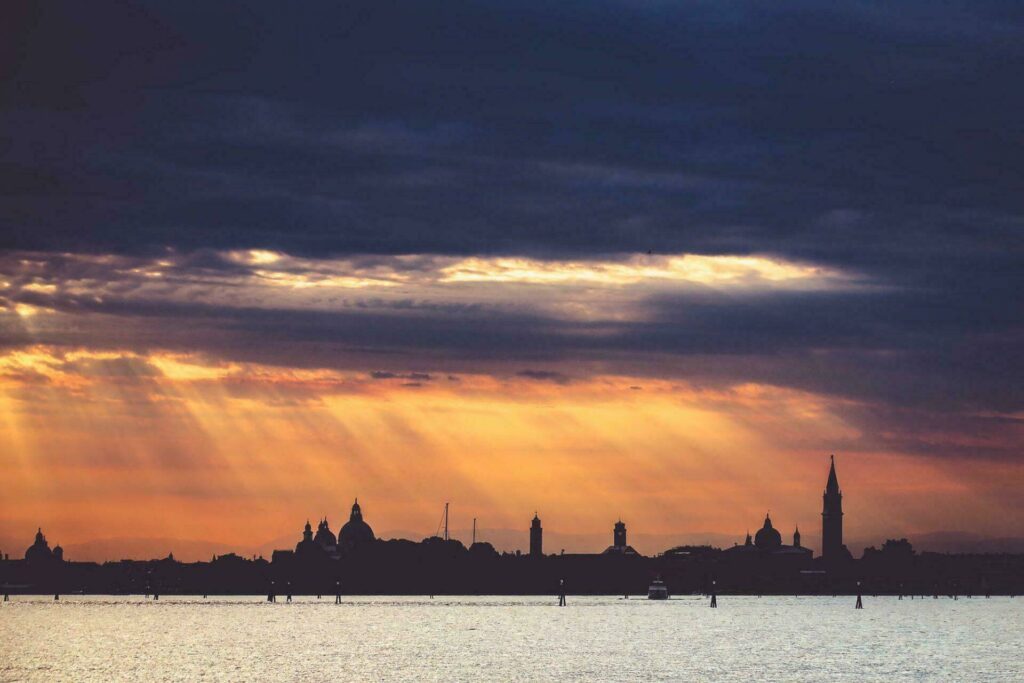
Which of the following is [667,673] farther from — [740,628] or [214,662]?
[740,628]

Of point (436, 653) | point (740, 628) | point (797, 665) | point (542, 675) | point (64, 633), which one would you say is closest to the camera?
point (542, 675)

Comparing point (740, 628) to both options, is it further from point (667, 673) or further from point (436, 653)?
point (667, 673)

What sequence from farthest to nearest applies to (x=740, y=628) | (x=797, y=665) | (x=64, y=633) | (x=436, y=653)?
(x=740, y=628) < (x=64, y=633) < (x=436, y=653) < (x=797, y=665)

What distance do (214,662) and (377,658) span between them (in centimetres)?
1168

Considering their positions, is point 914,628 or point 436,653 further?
point 914,628

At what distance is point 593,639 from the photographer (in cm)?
15088

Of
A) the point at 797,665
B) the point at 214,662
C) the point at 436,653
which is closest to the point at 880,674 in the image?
the point at 797,665

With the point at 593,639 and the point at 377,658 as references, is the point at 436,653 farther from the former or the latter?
the point at 593,639

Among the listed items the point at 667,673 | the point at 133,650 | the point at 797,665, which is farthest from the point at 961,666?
the point at 133,650

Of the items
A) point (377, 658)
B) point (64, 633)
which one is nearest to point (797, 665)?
point (377, 658)

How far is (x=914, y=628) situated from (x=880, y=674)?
292 ft

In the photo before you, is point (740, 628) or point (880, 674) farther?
point (740, 628)


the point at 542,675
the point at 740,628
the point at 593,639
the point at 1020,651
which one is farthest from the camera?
the point at 740,628

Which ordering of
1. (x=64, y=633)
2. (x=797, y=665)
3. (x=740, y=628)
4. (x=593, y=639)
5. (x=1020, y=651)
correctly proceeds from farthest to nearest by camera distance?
(x=740, y=628), (x=64, y=633), (x=593, y=639), (x=1020, y=651), (x=797, y=665)
